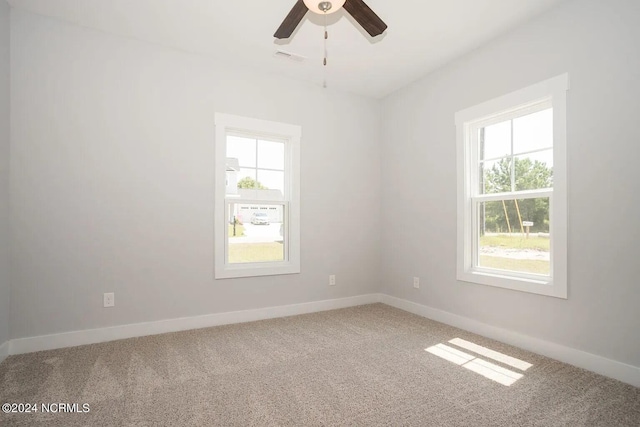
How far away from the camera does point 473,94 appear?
10.7ft

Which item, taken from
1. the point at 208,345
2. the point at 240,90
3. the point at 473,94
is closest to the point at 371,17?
the point at 473,94

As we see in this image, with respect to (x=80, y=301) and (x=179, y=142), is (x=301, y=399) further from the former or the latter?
(x=179, y=142)

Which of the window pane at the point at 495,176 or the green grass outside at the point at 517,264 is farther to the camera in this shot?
the window pane at the point at 495,176

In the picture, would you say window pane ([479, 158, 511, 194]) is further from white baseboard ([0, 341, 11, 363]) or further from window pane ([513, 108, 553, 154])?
white baseboard ([0, 341, 11, 363])

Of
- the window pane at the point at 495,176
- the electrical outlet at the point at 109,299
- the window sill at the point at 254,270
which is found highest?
the window pane at the point at 495,176

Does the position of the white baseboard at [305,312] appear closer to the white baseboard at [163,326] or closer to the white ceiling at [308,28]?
the white baseboard at [163,326]

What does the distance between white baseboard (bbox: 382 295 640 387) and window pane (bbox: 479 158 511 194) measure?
4.22 ft

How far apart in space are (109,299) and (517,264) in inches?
144

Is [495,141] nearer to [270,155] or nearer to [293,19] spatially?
[293,19]

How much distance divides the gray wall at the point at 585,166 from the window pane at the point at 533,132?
0.24 m

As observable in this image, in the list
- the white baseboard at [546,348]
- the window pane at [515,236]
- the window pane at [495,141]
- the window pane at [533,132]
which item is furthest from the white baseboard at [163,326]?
the window pane at [533,132]

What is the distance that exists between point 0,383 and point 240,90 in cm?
308

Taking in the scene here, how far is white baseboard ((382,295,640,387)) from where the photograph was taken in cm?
221

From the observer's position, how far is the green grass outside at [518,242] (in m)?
2.77
